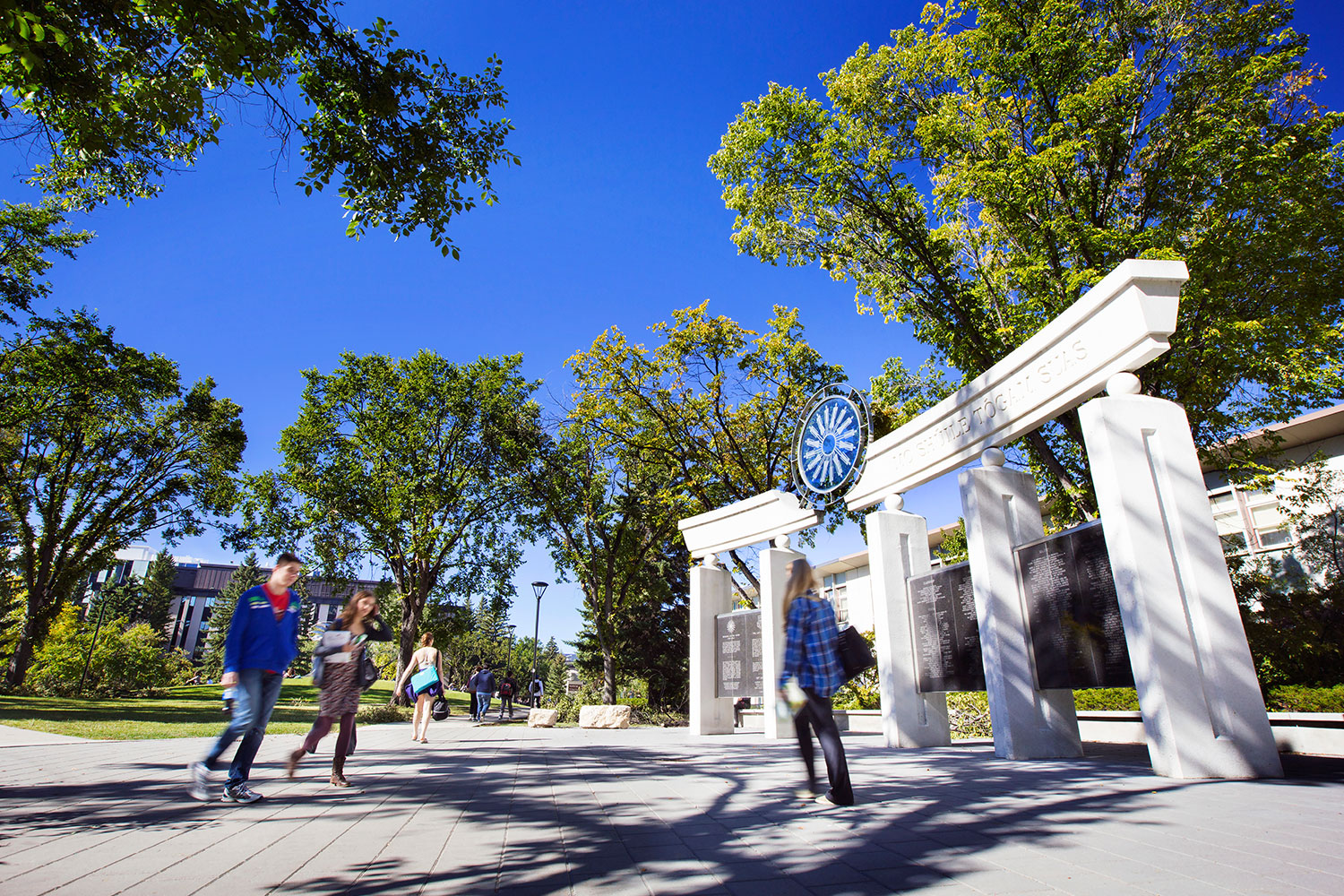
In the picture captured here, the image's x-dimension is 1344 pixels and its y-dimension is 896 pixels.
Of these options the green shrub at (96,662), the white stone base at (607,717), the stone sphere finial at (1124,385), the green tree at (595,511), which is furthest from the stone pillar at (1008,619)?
the green shrub at (96,662)

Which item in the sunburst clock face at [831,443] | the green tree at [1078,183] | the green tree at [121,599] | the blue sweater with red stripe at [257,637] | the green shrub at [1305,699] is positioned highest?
the green tree at [1078,183]

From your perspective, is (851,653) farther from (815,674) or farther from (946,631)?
(946,631)

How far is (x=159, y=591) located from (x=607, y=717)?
6520 centimetres

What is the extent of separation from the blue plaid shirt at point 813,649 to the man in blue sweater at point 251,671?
3689 millimetres

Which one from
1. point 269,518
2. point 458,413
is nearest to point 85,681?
point 269,518

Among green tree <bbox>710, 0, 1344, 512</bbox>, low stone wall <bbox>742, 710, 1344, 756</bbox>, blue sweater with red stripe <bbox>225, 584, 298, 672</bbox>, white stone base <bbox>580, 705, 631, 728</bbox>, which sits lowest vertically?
white stone base <bbox>580, 705, 631, 728</bbox>

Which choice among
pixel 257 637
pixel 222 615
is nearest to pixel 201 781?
pixel 257 637

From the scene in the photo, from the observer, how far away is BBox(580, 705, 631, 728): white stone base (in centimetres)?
1766

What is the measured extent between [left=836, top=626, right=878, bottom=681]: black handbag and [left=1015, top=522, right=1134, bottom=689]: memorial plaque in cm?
365

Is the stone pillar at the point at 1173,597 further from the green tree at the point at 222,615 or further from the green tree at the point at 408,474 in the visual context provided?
the green tree at the point at 222,615

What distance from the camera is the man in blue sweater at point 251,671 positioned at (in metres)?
4.81

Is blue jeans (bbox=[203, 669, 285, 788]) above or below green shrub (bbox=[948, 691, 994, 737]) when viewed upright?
above

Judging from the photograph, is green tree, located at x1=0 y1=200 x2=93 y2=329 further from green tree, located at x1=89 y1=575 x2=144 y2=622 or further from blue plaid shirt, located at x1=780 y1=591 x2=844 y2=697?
green tree, located at x1=89 y1=575 x2=144 y2=622

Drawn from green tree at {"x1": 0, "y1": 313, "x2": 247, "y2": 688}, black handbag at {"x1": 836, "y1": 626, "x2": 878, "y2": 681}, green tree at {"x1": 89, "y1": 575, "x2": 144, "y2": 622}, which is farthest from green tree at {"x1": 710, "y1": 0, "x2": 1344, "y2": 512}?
green tree at {"x1": 89, "y1": 575, "x2": 144, "y2": 622}
